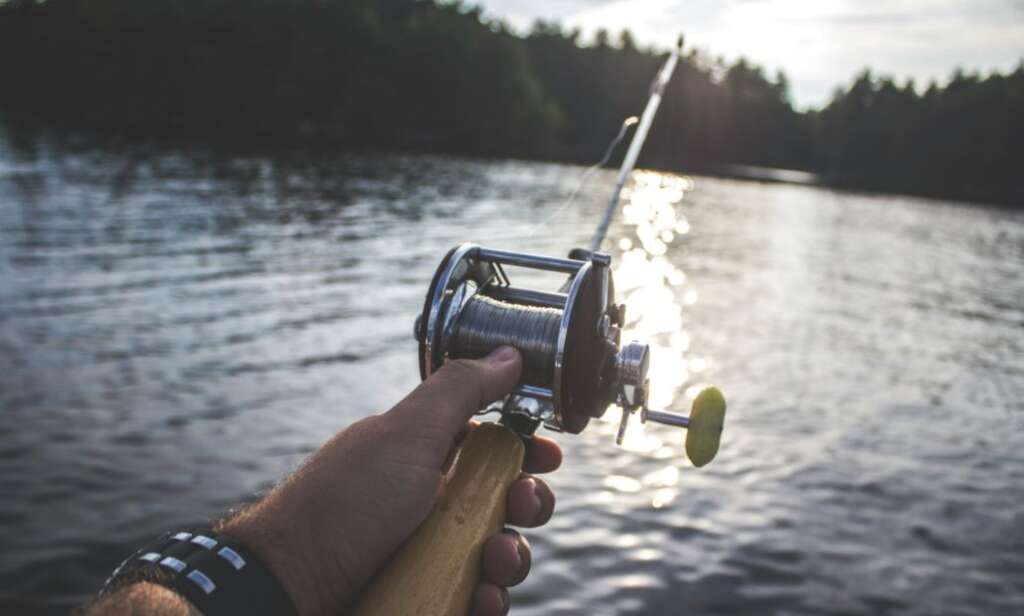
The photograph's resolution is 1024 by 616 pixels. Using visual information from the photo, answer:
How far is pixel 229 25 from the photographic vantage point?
8538 cm

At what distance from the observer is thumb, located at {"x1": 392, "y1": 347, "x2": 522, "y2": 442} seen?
2035 millimetres

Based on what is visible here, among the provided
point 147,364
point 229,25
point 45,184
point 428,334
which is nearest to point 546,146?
point 229,25

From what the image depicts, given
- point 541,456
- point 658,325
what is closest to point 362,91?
point 658,325

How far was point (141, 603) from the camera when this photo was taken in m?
1.57

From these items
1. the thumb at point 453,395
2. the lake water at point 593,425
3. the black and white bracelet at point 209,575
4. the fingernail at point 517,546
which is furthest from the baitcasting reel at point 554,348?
the lake water at point 593,425

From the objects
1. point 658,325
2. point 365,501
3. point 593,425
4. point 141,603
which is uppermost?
point 365,501

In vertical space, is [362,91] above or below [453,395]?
above

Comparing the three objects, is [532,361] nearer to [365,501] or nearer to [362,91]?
[365,501]

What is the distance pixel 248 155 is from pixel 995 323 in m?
42.4

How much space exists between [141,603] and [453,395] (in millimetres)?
883

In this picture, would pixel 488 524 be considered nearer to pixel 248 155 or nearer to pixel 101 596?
pixel 101 596

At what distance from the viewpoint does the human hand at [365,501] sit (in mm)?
1853

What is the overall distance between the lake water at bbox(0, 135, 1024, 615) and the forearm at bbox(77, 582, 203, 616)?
4573 mm

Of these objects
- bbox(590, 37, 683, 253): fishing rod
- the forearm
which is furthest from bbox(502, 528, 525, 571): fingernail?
bbox(590, 37, 683, 253): fishing rod
